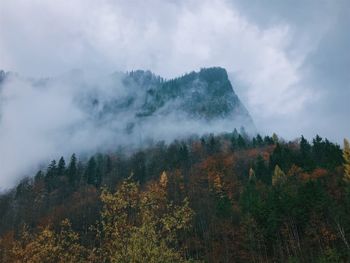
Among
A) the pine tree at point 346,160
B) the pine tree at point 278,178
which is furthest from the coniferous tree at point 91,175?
the pine tree at point 346,160

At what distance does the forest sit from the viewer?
17.7 m

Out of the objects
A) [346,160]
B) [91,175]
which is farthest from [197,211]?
[91,175]

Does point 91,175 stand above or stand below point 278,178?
above

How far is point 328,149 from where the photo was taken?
11919 centimetres

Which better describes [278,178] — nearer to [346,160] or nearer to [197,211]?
[346,160]

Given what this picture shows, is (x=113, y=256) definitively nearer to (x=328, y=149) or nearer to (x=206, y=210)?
(x=206, y=210)

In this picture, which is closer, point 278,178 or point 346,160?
point 346,160

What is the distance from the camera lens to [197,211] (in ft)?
277

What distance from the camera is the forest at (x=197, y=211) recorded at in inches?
697

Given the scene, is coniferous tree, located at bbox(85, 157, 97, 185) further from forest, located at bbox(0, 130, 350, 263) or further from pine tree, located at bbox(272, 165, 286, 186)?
pine tree, located at bbox(272, 165, 286, 186)

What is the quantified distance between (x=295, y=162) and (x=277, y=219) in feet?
162

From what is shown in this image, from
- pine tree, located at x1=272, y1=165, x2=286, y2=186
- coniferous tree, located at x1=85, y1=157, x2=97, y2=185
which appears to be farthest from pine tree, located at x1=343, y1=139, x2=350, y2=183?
coniferous tree, located at x1=85, y1=157, x2=97, y2=185

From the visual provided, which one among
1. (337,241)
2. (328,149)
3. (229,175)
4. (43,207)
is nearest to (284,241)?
(337,241)

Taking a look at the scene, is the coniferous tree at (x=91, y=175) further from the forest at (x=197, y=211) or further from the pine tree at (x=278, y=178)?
the pine tree at (x=278, y=178)
